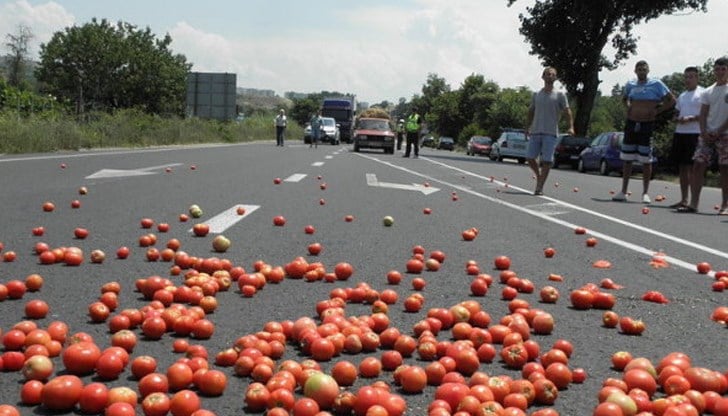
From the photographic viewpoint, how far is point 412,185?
14195mm

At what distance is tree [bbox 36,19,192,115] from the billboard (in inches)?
915

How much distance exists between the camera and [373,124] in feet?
128

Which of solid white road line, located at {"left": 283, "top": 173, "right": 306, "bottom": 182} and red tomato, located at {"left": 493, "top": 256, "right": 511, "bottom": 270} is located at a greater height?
red tomato, located at {"left": 493, "top": 256, "right": 511, "bottom": 270}

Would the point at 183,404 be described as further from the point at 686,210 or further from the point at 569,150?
the point at 569,150

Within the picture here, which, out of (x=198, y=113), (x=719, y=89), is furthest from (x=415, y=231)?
(x=198, y=113)

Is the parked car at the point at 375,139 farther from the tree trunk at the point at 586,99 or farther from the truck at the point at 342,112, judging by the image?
the truck at the point at 342,112

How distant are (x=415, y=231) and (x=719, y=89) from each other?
5.95m

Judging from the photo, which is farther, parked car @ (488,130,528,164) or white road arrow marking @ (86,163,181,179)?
parked car @ (488,130,528,164)

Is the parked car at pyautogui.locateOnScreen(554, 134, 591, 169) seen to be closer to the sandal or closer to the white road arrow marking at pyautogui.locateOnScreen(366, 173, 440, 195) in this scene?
the white road arrow marking at pyautogui.locateOnScreen(366, 173, 440, 195)

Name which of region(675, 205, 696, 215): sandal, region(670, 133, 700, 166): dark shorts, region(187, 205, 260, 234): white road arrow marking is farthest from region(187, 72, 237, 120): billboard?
region(187, 205, 260, 234): white road arrow marking

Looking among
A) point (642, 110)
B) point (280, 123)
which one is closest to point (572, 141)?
point (280, 123)

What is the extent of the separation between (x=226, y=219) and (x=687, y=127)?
7.70 meters

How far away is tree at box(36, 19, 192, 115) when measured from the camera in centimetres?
7719

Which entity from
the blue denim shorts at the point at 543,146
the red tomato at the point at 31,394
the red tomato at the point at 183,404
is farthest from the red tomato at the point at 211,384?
the blue denim shorts at the point at 543,146
